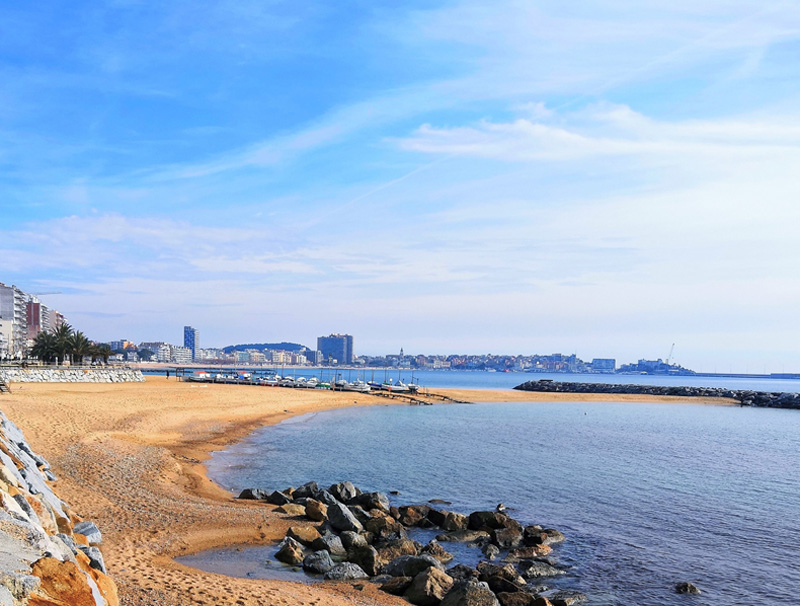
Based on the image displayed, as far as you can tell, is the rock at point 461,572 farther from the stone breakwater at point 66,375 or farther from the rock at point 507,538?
the stone breakwater at point 66,375

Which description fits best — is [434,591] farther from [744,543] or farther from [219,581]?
[744,543]

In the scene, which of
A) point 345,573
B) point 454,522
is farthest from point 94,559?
point 454,522

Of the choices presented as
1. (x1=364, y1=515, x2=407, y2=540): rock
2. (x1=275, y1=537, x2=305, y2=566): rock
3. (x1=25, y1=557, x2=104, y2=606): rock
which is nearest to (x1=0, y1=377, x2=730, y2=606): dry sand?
(x1=275, y1=537, x2=305, y2=566): rock

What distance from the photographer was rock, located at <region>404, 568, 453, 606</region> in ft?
46.1

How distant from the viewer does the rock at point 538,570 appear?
55.3 ft

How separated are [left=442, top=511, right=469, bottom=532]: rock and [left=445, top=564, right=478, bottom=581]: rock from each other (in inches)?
162

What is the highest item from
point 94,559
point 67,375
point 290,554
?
point 94,559

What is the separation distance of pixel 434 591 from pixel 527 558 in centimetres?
503

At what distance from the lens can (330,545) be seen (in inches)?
672

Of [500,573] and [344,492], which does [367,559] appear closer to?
[500,573]

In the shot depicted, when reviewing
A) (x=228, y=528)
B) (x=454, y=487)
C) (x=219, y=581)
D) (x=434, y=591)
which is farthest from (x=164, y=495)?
(x=454, y=487)

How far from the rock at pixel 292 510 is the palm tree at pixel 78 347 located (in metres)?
A: 63.3

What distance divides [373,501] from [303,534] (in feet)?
17.1

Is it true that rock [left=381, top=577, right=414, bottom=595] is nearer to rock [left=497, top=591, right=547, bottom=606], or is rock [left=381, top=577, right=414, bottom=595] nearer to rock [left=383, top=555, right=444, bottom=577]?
rock [left=383, top=555, right=444, bottom=577]
